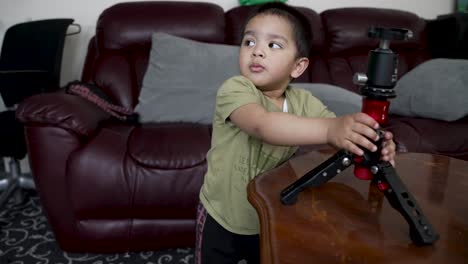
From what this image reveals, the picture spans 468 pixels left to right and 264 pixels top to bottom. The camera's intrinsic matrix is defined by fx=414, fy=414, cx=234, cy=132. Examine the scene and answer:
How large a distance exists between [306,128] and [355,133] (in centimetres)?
10

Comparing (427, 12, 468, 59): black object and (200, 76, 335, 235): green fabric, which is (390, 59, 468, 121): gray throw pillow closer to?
(427, 12, 468, 59): black object

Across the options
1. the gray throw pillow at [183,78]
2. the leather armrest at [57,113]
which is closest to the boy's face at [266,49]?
the leather armrest at [57,113]

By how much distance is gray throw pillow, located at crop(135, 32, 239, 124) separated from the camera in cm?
200

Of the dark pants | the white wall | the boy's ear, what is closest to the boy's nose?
the boy's ear

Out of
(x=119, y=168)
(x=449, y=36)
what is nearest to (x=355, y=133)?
(x=119, y=168)

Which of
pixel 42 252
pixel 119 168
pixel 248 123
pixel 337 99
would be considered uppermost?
pixel 248 123

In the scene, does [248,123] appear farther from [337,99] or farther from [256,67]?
[337,99]

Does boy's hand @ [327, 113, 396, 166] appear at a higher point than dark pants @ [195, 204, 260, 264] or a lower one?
higher

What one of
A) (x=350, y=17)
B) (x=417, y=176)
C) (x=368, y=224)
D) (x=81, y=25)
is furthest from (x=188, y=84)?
(x=368, y=224)

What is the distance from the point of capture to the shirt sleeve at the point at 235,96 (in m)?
0.77

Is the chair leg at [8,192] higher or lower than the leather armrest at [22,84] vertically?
lower

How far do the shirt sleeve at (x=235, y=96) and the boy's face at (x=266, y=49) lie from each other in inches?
1.6

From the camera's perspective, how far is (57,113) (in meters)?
1.52

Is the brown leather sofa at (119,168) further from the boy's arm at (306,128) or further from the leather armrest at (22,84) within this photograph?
the boy's arm at (306,128)
